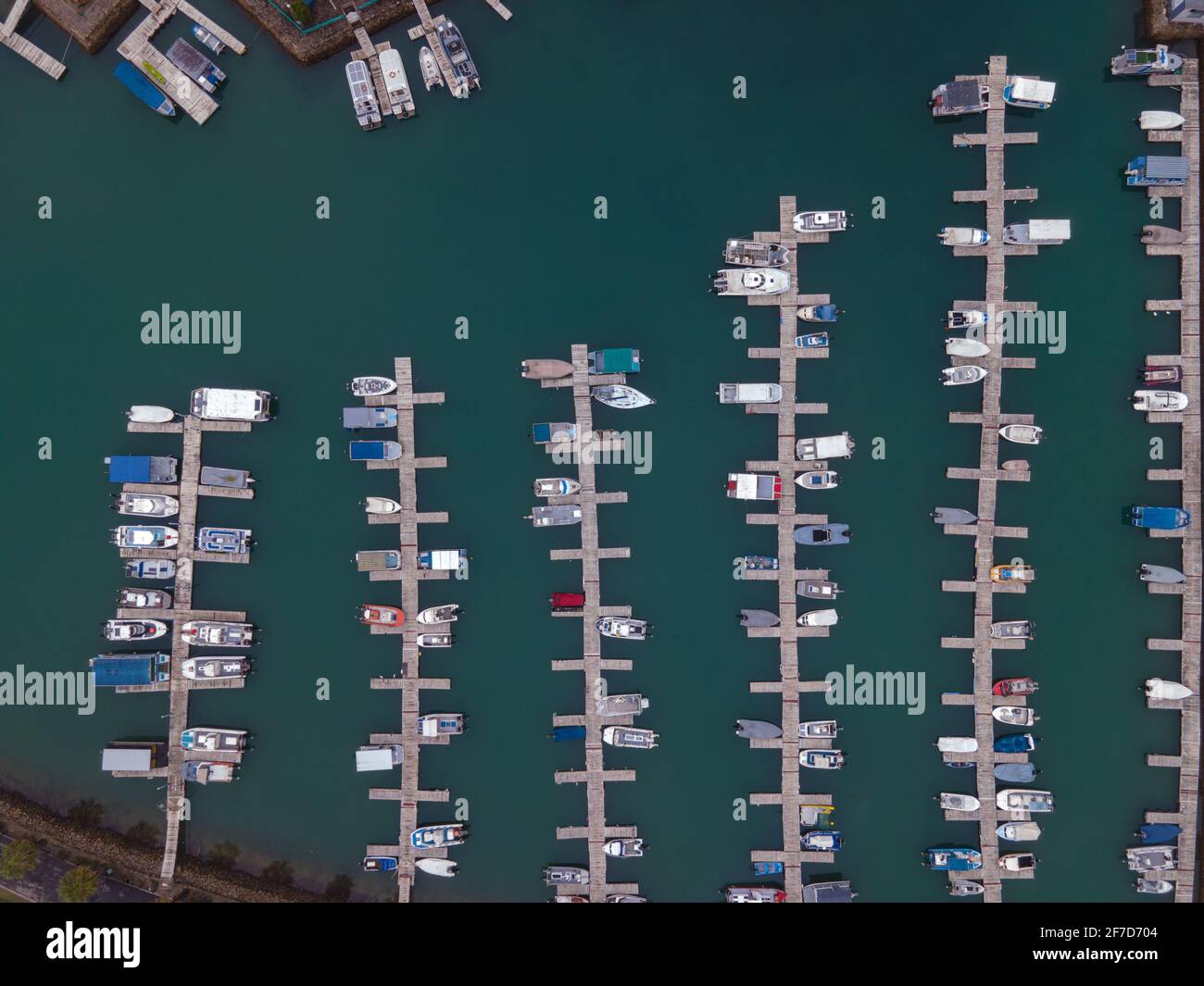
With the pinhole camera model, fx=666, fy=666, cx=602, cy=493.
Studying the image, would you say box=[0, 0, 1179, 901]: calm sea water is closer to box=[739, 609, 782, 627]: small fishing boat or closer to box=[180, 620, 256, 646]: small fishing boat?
box=[739, 609, 782, 627]: small fishing boat

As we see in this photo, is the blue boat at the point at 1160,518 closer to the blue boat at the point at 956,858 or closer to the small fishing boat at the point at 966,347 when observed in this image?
the small fishing boat at the point at 966,347

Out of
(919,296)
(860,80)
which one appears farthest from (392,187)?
(919,296)

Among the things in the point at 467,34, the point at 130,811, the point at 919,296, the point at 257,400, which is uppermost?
the point at 467,34

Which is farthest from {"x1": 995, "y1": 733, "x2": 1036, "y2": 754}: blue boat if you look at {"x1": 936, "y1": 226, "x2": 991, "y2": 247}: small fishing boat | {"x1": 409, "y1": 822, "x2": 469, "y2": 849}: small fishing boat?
{"x1": 409, "y1": 822, "x2": 469, "y2": 849}: small fishing boat

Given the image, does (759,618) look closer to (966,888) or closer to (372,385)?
(966,888)

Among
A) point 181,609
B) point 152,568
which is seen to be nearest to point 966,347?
point 181,609

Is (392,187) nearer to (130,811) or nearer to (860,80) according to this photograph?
(860,80)
